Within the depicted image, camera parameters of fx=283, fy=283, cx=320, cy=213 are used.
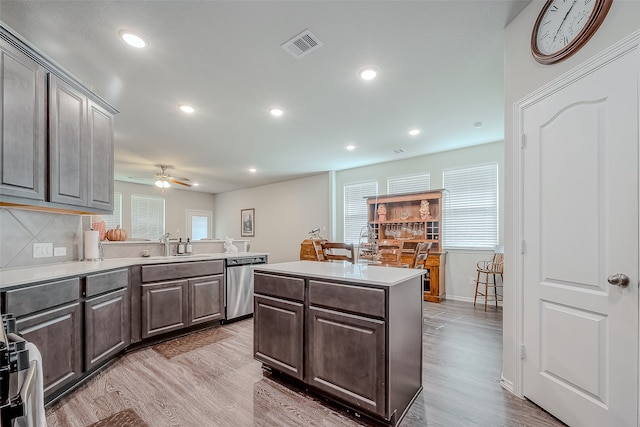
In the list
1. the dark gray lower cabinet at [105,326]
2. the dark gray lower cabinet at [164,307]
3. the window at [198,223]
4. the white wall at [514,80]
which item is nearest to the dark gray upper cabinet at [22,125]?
the dark gray lower cabinet at [105,326]

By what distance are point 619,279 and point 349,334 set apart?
154cm

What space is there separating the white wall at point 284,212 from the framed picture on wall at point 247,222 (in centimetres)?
13

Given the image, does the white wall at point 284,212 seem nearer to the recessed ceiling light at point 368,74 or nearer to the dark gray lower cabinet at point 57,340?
the recessed ceiling light at point 368,74

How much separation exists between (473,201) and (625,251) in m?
3.76

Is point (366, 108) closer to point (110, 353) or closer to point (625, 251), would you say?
point (625, 251)

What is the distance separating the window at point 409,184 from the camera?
18.6ft

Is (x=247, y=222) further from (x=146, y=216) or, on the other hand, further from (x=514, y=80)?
(x=514, y=80)

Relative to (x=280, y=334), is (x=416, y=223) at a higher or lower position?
higher

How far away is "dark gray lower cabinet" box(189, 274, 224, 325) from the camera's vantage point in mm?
3457

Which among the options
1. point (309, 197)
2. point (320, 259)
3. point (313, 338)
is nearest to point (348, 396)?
point (313, 338)

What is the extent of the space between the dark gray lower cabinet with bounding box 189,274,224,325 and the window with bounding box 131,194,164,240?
6.06m

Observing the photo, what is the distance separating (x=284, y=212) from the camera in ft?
26.6

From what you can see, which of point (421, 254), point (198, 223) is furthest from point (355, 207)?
point (198, 223)

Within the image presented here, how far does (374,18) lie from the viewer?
2082 millimetres
